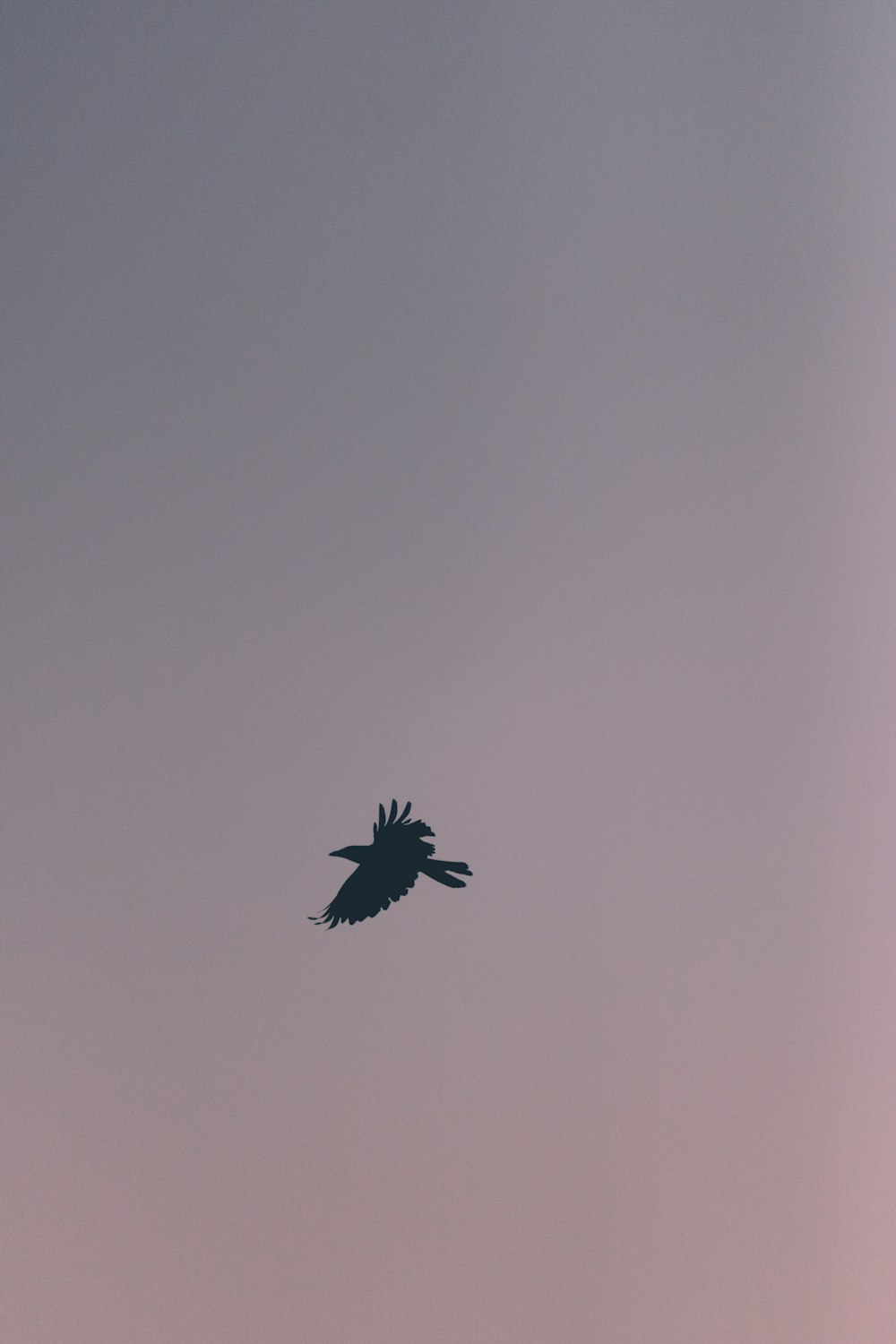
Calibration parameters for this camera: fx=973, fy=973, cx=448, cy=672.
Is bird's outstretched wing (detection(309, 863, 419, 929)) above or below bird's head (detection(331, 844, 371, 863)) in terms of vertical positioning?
below

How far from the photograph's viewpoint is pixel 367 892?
4.07 feet

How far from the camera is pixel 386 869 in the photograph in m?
1.23

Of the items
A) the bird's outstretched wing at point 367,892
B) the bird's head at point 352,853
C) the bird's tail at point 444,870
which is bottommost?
the bird's outstretched wing at point 367,892

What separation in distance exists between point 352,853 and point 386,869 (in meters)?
0.05

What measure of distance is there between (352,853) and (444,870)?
0.12 metres

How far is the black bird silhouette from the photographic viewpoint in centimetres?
123

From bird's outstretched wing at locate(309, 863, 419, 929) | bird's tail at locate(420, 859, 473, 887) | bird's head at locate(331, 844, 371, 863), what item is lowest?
bird's outstretched wing at locate(309, 863, 419, 929)

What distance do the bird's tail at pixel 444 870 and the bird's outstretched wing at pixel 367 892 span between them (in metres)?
0.01

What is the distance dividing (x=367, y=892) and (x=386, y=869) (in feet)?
0.13

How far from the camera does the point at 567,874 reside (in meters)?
1.22

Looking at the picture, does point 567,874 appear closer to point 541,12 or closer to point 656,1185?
point 656,1185

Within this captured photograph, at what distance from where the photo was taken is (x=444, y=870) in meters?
1.23

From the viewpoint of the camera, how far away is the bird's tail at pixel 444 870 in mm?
1229

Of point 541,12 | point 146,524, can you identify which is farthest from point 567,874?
point 541,12
